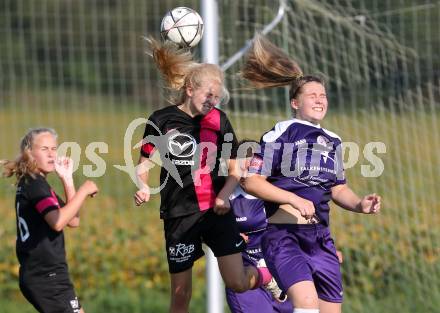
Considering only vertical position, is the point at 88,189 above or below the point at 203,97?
below

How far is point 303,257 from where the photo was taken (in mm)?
6328

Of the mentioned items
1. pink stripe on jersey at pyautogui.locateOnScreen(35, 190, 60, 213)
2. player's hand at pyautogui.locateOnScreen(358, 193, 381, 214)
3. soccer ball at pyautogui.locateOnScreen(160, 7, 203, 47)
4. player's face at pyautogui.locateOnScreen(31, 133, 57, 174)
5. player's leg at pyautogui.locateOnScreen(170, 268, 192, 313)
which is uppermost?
soccer ball at pyautogui.locateOnScreen(160, 7, 203, 47)

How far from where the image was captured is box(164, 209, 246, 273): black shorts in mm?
6707

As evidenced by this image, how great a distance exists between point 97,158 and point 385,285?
11.8 ft

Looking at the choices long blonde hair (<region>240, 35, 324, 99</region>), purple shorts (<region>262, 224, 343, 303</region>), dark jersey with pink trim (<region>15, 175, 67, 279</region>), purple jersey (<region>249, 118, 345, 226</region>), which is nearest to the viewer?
purple shorts (<region>262, 224, 343, 303</region>)

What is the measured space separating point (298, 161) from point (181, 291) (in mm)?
1217

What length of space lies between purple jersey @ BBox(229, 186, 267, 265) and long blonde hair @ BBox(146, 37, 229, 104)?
82 centimetres

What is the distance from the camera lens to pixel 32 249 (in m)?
6.48

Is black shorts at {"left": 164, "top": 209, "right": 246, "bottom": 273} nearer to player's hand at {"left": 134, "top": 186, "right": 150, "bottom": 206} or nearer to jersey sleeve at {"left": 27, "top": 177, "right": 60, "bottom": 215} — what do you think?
player's hand at {"left": 134, "top": 186, "right": 150, "bottom": 206}

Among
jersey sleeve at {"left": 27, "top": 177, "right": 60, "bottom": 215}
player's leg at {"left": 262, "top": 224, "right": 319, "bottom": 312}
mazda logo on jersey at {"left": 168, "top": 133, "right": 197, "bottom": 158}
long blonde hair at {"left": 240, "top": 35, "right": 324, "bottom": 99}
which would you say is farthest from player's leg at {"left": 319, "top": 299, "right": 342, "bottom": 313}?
jersey sleeve at {"left": 27, "top": 177, "right": 60, "bottom": 215}

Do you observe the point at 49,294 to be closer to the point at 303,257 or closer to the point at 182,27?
the point at 303,257

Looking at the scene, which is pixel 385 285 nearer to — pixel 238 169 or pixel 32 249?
pixel 238 169

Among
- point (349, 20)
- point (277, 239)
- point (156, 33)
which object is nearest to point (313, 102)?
point (277, 239)

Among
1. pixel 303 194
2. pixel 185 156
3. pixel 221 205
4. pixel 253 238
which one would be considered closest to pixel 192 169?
pixel 185 156
